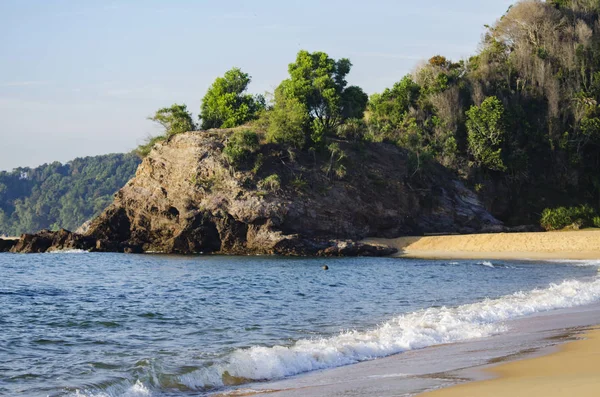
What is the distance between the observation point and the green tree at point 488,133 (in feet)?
185

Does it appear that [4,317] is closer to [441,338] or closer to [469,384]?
[441,338]

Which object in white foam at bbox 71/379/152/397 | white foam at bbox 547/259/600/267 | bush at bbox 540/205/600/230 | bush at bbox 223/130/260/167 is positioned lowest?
white foam at bbox 71/379/152/397

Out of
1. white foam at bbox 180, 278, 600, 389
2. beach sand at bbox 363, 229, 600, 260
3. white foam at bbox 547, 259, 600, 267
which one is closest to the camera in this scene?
white foam at bbox 180, 278, 600, 389

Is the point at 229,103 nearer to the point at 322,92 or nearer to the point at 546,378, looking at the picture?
the point at 322,92

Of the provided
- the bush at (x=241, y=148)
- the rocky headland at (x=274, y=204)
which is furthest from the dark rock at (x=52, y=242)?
the bush at (x=241, y=148)

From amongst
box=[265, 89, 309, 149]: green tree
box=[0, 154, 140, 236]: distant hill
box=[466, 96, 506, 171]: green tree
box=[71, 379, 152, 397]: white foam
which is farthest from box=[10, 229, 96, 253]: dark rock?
box=[0, 154, 140, 236]: distant hill

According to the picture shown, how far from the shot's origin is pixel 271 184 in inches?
1812

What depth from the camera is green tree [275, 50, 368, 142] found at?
2042 inches

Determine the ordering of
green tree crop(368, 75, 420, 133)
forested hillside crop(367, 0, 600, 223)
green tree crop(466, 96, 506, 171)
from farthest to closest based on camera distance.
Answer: green tree crop(368, 75, 420, 133), forested hillside crop(367, 0, 600, 223), green tree crop(466, 96, 506, 171)

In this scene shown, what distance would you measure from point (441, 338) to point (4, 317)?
463 inches

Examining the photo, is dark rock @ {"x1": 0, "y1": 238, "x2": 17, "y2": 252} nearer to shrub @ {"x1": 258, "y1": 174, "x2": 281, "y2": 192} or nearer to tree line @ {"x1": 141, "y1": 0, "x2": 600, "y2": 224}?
tree line @ {"x1": 141, "y1": 0, "x2": 600, "y2": 224}

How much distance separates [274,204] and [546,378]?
35.4 metres

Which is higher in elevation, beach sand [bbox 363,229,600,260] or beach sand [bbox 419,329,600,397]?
beach sand [bbox 363,229,600,260]

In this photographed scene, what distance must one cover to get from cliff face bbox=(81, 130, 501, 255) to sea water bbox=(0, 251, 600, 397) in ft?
32.7
